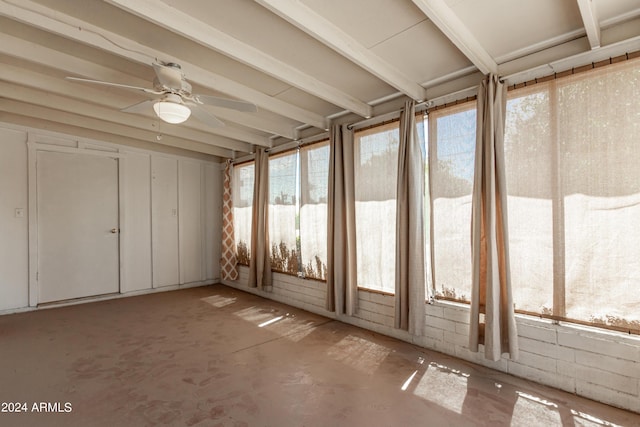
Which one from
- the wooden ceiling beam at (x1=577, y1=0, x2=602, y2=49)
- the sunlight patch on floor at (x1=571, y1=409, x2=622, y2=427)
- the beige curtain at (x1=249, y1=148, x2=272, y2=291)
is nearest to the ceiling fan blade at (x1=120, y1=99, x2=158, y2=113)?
the beige curtain at (x1=249, y1=148, x2=272, y2=291)

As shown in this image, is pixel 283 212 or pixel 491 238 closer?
pixel 491 238

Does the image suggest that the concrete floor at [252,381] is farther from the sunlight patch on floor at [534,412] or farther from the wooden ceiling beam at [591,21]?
the wooden ceiling beam at [591,21]

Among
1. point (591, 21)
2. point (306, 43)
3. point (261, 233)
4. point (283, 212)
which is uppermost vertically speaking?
point (306, 43)

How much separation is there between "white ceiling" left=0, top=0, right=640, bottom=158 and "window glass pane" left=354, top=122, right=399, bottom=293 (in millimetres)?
450

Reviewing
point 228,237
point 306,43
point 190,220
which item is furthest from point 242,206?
point 306,43

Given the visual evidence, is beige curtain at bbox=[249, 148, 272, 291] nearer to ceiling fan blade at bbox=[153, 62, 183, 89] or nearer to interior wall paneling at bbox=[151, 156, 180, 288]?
interior wall paneling at bbox=[151, 156, 180, 288]

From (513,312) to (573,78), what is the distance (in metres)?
1.86

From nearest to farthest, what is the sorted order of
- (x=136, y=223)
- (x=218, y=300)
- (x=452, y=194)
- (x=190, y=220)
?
(x=452, y=194), (x=218, y=300), (x=136, y=223), (x=190, y=220)

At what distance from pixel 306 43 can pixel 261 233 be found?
10.5 feet

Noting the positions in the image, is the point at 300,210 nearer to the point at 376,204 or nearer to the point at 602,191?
the point at 376,204

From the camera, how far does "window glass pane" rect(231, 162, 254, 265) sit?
5562 millimetres

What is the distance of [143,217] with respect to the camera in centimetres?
550

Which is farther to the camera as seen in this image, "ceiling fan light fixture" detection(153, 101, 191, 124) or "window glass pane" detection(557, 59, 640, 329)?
"ceiling fan light fixture" detection(153, 101, 191, 124)

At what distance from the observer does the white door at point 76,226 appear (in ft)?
15.0
